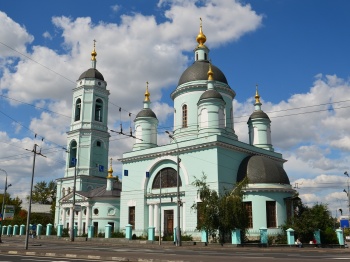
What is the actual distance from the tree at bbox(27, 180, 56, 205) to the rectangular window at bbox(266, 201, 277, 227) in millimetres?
58363

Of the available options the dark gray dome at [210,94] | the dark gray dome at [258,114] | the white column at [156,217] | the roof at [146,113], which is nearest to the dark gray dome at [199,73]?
the dark gray dome at [210,94]

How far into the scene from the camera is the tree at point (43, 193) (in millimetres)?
80562

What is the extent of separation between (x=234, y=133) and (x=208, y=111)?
5.42 metres

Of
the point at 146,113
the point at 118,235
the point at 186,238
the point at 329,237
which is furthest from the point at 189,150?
the point at 329,237

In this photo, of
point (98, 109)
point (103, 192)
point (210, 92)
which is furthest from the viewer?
Answer: point (98, 109)

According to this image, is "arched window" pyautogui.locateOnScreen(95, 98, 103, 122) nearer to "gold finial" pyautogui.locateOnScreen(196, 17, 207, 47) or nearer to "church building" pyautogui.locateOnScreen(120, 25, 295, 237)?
"church building" pyautogui.locateOnScreen(120, 25, 295, 237)

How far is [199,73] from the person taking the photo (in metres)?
41.9

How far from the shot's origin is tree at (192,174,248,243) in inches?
1065

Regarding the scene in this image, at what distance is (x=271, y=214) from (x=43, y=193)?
6055cm

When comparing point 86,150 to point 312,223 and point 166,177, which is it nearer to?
point 166,177

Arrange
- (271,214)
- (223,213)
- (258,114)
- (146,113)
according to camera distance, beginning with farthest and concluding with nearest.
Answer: (146,113) < (258,114) < (271,214) < (223,213)

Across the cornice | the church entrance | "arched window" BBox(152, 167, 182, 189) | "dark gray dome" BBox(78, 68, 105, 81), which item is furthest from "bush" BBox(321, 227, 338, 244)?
"dark gray dome" BBox(78, 68, 105, 81)

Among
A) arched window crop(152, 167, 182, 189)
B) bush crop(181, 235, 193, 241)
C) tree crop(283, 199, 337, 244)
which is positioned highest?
arched window crop(152, 167, 182, 189)

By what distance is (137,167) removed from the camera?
3988cm
